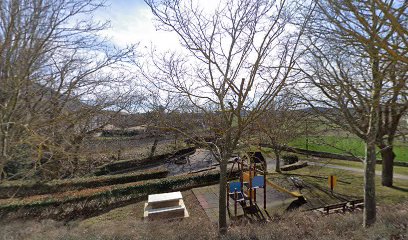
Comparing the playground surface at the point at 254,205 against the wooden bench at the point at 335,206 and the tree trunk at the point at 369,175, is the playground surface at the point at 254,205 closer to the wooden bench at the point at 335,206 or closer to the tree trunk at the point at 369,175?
the wooden bench at the point at 335,206

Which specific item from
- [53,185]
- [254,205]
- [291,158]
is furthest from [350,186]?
[53,185]

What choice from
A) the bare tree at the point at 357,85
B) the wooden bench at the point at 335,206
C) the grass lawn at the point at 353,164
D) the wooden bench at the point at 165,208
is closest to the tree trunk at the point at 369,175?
the bare tree at the point at 357,85

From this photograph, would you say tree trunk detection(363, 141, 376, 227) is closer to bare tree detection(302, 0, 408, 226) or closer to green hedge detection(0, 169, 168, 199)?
bare tree detection(302, 0, 408, 226)

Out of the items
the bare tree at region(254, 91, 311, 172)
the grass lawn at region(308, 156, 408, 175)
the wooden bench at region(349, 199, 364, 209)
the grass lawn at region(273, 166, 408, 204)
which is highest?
the bare tree at region(254, 91, 311, 172)

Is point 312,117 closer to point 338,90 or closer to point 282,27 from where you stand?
point 338,90

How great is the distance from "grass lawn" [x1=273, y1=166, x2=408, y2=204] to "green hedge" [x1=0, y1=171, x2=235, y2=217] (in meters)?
5.51

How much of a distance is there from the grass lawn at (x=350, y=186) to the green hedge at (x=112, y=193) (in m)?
5.51

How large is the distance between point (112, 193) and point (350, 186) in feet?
39.4

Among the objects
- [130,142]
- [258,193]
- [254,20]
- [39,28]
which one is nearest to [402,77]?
[254,20]

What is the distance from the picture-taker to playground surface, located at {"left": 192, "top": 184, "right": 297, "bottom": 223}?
29.2ft

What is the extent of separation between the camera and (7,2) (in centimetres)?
372

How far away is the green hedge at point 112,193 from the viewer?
9.84 m


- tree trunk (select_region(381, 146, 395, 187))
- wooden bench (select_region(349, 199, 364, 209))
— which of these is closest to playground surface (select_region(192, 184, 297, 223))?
wooden bench (select_region(349, 199, 364, 209))

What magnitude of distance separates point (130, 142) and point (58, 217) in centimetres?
1185
